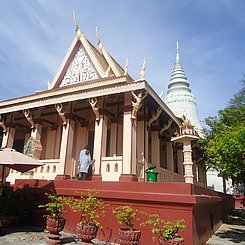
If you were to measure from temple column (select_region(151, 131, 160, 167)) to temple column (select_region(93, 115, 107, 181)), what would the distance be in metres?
2.99

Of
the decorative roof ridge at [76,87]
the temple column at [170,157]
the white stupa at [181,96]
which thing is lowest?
the temple column at [170,157]

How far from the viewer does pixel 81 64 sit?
37.7 feet

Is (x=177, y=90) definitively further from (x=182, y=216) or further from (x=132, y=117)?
(x=182, y=216)

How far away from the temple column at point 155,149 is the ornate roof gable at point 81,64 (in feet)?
10.9

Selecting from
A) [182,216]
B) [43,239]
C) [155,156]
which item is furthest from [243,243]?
[43,239]

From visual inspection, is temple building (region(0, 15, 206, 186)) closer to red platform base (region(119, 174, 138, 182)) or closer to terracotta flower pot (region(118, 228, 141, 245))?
red platform base (region(119, 174, 138, 182))

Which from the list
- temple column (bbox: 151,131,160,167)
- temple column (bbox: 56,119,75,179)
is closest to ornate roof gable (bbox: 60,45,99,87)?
temple column (bbox: 56,119,75,179)

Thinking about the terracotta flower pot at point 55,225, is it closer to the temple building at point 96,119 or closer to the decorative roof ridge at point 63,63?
the temple building at point 96,119

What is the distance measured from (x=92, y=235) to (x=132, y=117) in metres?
4.41

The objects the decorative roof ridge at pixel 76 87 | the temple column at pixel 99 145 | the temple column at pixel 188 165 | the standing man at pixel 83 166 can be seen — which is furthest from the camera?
the decorative roof ridge at pixel 76 87

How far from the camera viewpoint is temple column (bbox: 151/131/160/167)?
36.8ft

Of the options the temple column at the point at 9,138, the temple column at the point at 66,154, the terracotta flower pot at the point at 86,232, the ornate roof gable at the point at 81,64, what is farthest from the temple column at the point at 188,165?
the temple column at the point at 9,138

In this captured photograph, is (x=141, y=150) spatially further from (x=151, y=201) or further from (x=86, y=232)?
(x=86, y=232)

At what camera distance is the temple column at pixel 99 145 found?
8.82 meters
